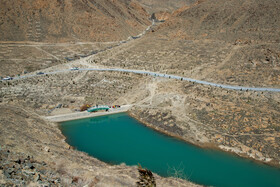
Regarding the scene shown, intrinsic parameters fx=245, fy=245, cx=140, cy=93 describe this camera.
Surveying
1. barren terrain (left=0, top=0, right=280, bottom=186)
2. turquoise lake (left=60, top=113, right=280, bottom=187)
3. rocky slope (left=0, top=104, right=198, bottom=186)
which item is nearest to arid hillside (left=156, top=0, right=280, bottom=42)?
barren terrain (left=0, top=0, right=280, bottom=186)

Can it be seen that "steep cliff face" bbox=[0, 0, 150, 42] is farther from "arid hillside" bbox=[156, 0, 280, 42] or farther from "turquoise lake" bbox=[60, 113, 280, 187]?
"turquoise lake" bbox=[60, 113, 280, 187]

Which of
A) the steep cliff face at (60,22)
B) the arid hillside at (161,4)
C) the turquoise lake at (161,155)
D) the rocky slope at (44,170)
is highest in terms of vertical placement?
the arid hillside at (161,4)

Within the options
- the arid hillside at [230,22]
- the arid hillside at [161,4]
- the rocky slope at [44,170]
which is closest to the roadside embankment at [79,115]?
the rocky slope at [44,170]

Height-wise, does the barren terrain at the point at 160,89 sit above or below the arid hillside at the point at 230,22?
below

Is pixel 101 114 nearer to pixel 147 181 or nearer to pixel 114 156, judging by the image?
pixel 114 156

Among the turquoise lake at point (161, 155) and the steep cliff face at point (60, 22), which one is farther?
the steep cliff face at point (60, 22)

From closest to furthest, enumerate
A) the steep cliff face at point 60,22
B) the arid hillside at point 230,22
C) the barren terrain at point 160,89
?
the barren terrain at point 160,89 < the arid hillside at point 230,22 < the steep cliff face at point 60,22

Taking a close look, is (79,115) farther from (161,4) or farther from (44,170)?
(161,4)

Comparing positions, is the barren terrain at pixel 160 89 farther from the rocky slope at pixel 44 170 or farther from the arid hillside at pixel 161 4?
the arid hillside at pixel 161 4
